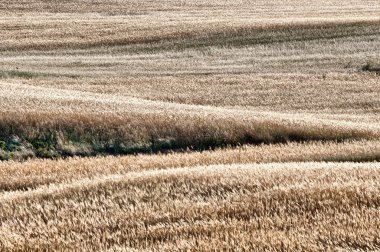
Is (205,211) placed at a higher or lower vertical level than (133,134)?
higher

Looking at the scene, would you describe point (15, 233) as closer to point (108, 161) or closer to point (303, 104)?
point (108, 161)

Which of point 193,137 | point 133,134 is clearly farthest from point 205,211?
point 133,134

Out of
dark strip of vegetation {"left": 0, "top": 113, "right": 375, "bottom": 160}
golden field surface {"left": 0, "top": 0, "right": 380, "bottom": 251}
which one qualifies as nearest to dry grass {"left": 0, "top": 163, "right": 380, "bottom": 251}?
golden field surface {"left": 0, "top": 0, "right": 380, "bottom": 251}

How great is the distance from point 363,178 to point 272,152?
6.38 meters

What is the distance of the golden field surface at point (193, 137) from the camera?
26.0 ft

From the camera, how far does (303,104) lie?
93.6ft

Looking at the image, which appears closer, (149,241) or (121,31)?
(149,241)

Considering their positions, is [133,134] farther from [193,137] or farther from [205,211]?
[205,211]

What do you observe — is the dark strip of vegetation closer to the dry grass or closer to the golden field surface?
the golden field surface

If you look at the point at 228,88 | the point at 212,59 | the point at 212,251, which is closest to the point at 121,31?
the point at 212,59

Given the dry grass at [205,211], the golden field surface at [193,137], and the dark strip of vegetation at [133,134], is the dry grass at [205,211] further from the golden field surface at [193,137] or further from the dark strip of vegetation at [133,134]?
the dark strip of vegetation at [133,134]

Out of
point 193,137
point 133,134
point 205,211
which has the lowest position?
point 193,137

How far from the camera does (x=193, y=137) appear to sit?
19.5 metres

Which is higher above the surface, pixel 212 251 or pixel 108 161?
pixel 212 251
